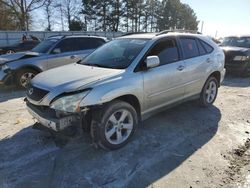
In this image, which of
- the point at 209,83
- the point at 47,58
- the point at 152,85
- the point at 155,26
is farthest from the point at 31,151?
the point at 155,26

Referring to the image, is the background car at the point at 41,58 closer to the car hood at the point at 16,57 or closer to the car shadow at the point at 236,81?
the car hood at the point at 16,57

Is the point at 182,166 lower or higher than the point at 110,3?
lower

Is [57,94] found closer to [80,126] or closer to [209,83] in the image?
[80,126]

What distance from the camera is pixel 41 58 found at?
762 cm

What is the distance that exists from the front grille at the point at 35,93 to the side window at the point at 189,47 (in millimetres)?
2817

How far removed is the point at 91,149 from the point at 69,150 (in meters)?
0.34

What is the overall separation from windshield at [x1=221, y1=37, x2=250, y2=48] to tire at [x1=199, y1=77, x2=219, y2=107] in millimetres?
5698

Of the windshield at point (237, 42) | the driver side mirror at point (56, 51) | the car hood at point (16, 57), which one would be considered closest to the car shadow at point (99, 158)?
the car hood at point (16, 57)

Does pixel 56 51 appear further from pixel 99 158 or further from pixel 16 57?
pixel 99 158

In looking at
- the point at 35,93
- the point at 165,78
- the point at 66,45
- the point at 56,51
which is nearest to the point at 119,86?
the point at 165,78

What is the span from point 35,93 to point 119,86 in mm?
1318

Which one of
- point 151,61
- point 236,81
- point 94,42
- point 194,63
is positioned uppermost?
point 94,42

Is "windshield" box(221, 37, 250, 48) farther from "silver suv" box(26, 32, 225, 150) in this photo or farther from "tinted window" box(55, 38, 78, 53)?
"tinted window" box(55, 38, 78, 53)

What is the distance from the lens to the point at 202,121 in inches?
195
